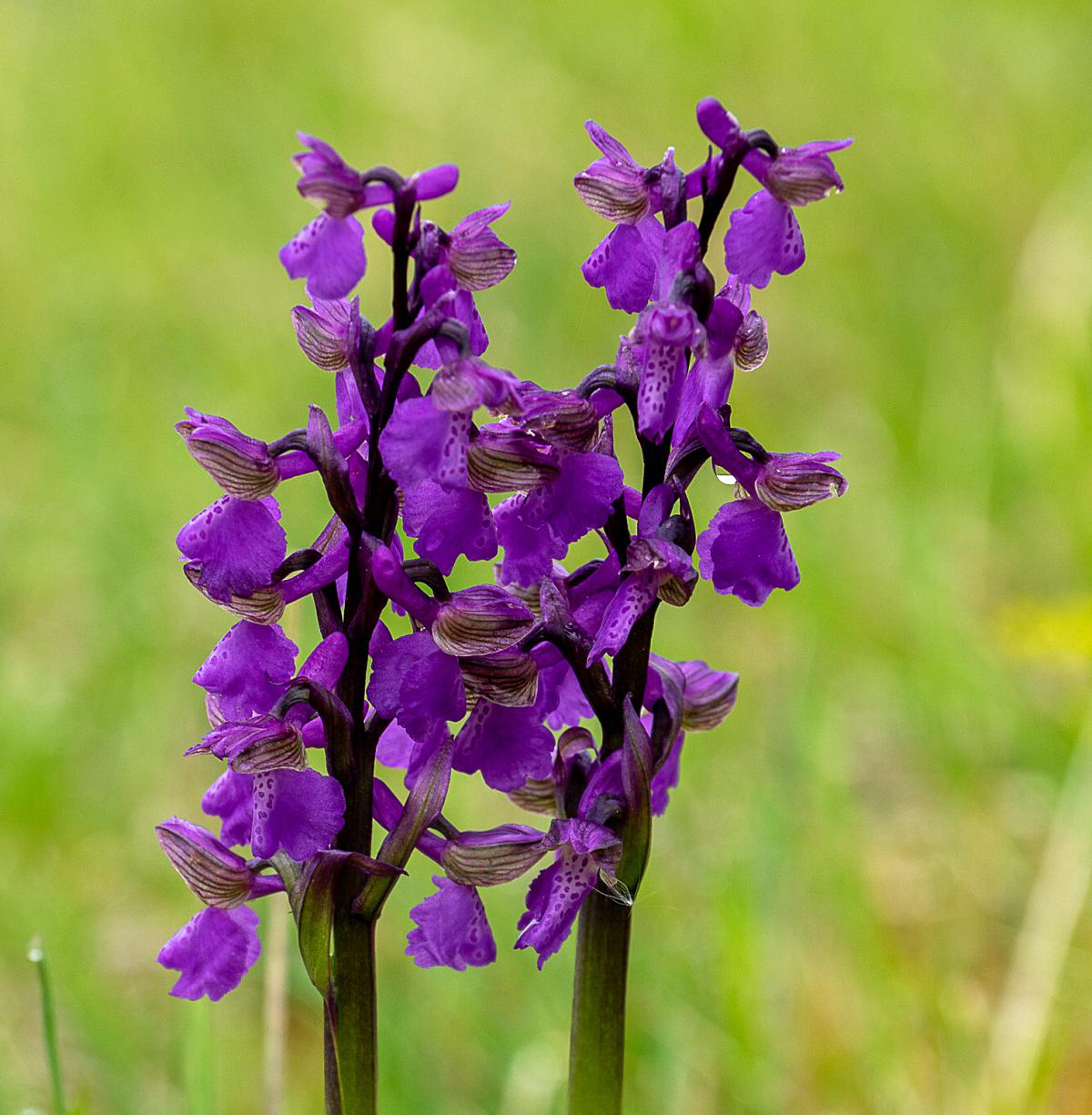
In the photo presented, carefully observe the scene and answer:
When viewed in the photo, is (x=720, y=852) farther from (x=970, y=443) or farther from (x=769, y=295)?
(x=769, y=295)

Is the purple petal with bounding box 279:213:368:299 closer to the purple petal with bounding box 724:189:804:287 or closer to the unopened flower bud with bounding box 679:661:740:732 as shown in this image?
the purple petal with bounding box 724:189:804:287

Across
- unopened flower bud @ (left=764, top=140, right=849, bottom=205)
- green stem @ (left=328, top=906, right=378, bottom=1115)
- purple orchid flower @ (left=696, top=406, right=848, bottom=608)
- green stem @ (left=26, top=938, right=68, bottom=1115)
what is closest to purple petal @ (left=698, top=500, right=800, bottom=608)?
purple orchid flower @ (left=696, top=406, right=848, bottom=608)

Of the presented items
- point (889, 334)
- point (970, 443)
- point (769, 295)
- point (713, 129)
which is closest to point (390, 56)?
point (769, 295)

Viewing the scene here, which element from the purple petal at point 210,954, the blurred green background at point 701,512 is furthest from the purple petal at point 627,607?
the blurred green background at point 701,512

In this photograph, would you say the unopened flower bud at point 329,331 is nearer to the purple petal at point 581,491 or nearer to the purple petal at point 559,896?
the purple petal at point 581,491

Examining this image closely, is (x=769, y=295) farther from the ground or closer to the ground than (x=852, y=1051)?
farther from the ground

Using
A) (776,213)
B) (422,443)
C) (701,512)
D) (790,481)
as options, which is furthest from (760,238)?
(701,512)

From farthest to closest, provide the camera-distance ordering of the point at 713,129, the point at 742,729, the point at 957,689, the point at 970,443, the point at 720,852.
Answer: the point at 970,443 < the point at 742,729 < the point at 957,689 < the point at 720,852 < the point at 713,129
